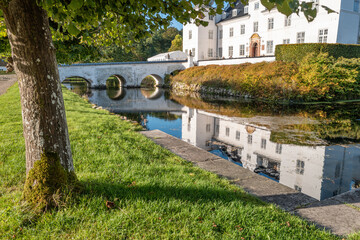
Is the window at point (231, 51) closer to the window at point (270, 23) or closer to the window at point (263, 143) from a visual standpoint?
the window at point (270, 23)

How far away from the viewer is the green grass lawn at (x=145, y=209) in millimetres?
2650

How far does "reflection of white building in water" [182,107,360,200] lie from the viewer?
17.0ft

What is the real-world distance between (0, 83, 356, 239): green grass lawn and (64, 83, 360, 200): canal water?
204 cm

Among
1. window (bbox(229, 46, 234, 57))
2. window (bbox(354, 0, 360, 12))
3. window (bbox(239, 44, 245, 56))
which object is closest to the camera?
window (bbox(354, 0, 360, 12))

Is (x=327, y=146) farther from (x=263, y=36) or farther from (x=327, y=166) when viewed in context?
(x=263, y=36)

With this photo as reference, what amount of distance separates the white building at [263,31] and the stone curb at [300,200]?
1640cm

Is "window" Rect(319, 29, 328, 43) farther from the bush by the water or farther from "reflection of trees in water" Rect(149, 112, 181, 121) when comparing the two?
"reflection of trees in water" Rect(149, 112, 181, 121)

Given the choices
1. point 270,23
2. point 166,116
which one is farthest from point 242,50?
point 166,116

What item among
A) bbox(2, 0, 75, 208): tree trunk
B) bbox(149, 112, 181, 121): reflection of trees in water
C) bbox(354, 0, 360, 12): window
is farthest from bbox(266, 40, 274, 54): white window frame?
bbox(2, 0, 75, 208): tree trunk

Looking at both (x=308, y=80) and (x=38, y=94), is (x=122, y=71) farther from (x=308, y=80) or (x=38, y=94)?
(x=38, y=94)

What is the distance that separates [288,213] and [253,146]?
474 centimetres

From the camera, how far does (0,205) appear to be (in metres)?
3.01

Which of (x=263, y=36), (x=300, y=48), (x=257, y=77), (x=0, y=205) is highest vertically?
(x=263, y=36)

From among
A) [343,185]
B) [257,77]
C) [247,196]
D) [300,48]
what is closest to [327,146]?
[343,185]
